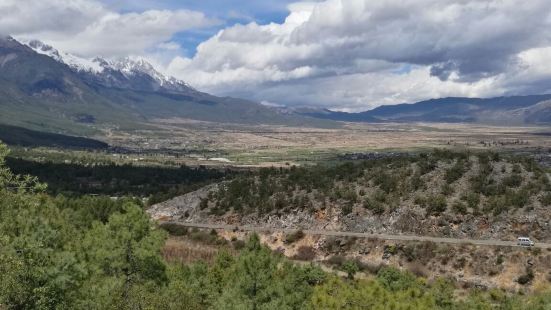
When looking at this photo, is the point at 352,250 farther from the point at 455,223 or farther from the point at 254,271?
the point at 254,271

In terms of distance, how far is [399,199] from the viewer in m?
110

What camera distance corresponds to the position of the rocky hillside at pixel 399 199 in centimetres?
9769

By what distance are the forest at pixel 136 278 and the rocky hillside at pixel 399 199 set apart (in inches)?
1130

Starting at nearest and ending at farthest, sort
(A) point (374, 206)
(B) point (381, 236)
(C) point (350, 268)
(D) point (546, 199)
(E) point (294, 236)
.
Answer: (C) point (350, 268)
(D) point (546, 199)
(B) point (381, 236)
(E) point (294, 236)
(A) point (374, 206)

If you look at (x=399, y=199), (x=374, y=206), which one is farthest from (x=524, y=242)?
(x=374, y=206)

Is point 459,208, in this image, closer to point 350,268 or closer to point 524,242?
point 524,242

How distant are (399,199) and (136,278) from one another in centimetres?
6718

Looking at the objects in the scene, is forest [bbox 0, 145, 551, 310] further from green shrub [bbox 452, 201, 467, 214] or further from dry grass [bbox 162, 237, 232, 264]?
green shrub [bbox 452, 201, 467, 214]

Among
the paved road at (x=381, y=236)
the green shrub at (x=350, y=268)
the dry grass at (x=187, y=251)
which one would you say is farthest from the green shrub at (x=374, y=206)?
the dry grass at (x=187, y=251)

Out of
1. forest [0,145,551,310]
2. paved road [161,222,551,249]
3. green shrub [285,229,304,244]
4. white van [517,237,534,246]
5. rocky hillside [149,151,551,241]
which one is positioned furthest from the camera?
green shrub [285,229,304,244]

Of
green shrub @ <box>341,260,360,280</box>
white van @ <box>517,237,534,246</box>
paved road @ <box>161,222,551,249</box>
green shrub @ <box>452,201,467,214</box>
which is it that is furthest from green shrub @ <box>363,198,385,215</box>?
white van @ <box>517,237,534,246</box>

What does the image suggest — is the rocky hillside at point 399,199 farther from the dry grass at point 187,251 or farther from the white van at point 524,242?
the dry grass at point 187,251

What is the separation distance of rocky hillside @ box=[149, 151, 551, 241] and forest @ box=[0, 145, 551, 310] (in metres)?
28.7

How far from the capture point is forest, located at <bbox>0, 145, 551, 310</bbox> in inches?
1249
